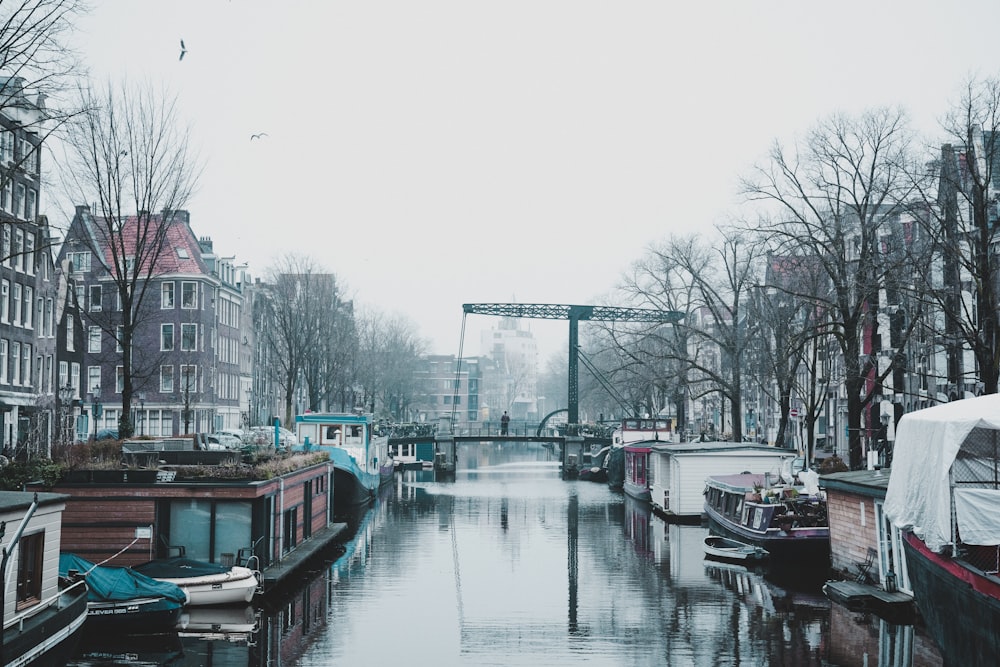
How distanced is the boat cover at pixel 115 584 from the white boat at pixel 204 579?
1101 millimetres

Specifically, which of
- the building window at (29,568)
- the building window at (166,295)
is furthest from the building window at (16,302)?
the building window at (29,568)

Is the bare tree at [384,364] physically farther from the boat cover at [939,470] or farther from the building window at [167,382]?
the boat cover at [939,470]

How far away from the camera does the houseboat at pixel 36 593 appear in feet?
46.5

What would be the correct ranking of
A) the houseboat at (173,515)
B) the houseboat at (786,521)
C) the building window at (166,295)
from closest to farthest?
the houseboat at (173,515)
the houseboat at (786,521)
the building window at (166,295)

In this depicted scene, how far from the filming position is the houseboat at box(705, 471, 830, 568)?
2731 cm

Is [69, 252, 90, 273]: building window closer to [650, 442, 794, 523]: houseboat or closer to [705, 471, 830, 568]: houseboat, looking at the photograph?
[650, 442, 794, 523]: houseboat

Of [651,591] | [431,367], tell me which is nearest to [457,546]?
[651,591]

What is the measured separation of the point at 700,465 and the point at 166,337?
37827mm

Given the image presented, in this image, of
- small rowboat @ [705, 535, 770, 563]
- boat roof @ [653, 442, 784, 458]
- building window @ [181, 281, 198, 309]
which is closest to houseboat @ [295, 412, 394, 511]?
boat roof @ [653, 442, 784, 458]

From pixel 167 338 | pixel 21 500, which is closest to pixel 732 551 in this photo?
pixel 21 500

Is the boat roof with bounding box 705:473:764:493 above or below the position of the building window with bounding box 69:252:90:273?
below

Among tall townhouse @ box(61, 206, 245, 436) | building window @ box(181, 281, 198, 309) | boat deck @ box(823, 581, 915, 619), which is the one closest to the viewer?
boat deck @ box(823, 581, 915, 619)

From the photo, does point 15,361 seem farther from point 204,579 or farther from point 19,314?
point 204,579

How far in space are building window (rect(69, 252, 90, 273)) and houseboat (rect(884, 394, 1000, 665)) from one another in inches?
2222
